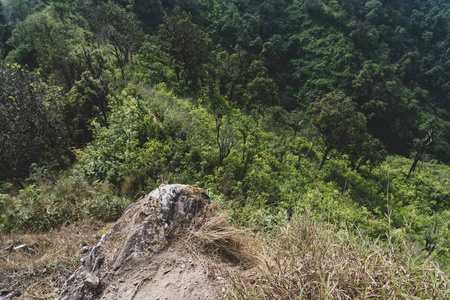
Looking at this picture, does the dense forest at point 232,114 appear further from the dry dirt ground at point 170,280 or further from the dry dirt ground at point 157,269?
the dry dirt ground at point 170,280

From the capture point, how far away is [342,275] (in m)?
1.72

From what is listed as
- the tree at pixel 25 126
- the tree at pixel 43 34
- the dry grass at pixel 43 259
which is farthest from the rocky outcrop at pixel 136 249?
the tree at pixel 43 34

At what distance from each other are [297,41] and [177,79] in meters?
35.3

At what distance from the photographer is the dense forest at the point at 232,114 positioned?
568 centimetres

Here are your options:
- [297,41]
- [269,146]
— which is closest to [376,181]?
[269,146]

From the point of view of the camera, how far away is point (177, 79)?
55.0ft

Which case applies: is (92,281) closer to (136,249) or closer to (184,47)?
(136,249)

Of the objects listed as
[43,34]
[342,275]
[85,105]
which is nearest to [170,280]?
[342,275]

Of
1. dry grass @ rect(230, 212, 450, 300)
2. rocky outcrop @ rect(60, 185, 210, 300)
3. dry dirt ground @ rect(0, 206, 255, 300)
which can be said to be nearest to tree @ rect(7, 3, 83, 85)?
dry dirt ground @ rect(0, 206, 255, 300)

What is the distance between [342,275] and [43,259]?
3.95m

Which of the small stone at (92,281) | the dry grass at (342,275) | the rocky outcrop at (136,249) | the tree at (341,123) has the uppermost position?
the tree at (341,123)

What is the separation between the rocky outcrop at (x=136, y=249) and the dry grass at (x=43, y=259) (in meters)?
0.36

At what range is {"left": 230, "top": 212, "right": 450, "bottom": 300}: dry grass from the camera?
5.16ft

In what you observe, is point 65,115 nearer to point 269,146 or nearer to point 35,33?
point 269,146
